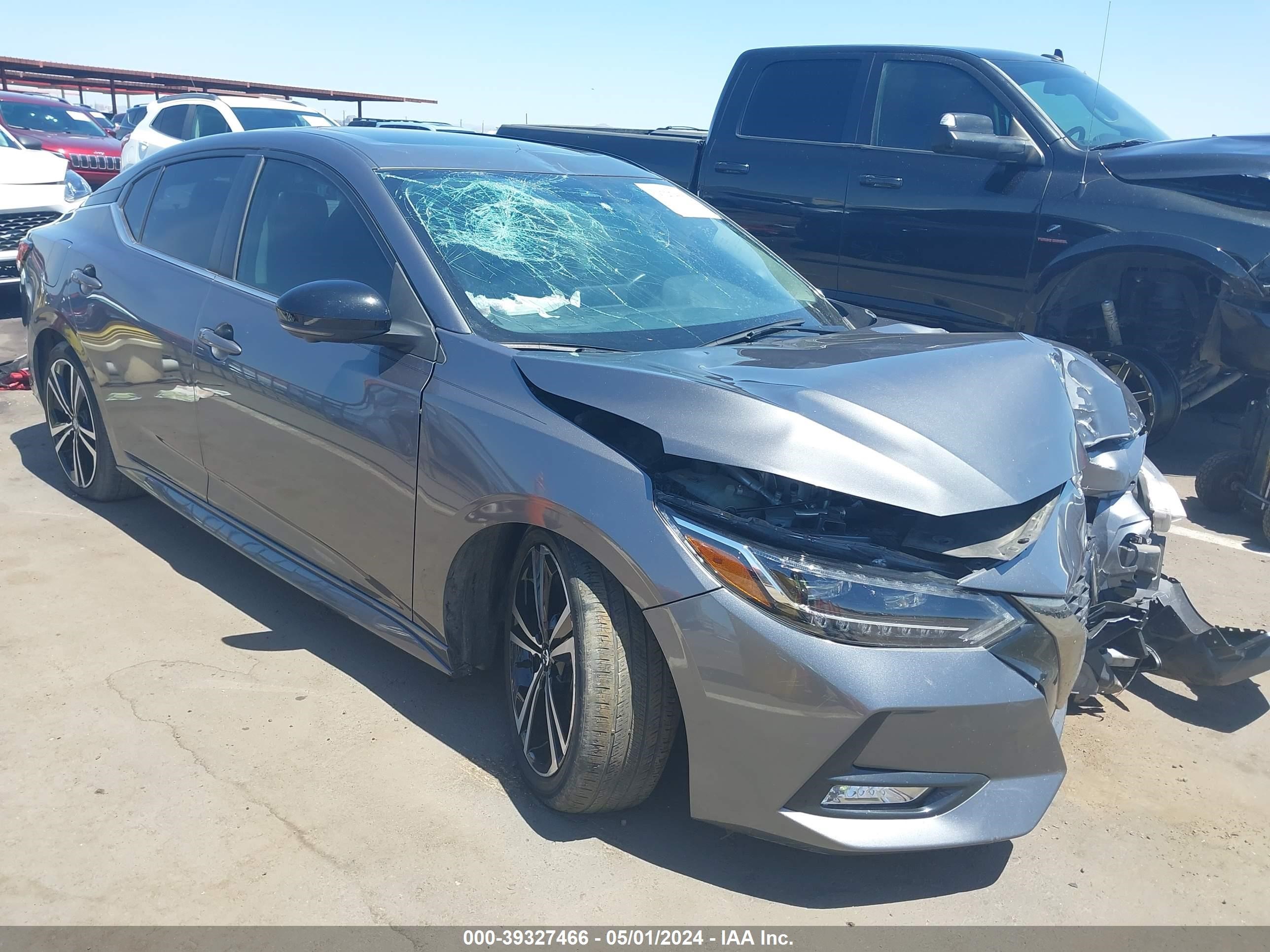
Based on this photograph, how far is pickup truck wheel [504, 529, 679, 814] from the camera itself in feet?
8.25

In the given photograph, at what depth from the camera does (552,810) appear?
2.80 meters

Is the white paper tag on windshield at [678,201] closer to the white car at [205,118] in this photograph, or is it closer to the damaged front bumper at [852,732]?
the damaged front bumper at [852,732]

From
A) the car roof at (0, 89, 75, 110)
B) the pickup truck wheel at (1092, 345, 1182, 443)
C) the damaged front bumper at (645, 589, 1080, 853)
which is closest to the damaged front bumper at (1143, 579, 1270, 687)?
the damaged front bumper at (645, 589, 1080, 853)

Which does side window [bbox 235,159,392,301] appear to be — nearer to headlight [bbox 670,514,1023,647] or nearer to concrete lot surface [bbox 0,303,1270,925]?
concrete lot surface [bbox 0,303,1270,925]

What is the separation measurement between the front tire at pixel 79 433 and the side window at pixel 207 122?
9.23m

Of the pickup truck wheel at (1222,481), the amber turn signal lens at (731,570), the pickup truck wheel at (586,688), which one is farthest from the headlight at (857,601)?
the pickup truck wheel at (1222,481)

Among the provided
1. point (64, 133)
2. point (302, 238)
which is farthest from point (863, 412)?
point (64, 133)

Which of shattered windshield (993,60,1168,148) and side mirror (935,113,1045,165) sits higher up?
shattered windshield (993,60,1168,148)

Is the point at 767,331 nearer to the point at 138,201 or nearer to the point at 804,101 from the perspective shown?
the point at 138,201

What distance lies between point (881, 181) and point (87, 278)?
440 centimetres

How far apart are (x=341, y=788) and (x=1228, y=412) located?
6.22 m

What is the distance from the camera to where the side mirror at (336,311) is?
2965 millimetres

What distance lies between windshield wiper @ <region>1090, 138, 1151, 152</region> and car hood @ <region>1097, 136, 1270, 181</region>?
9cm
